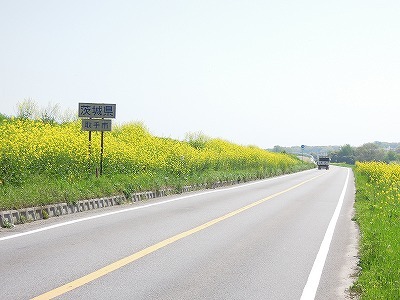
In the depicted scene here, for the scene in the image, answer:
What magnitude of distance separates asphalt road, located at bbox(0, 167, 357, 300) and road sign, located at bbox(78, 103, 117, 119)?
233 inches

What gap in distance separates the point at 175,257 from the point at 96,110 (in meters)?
11.8

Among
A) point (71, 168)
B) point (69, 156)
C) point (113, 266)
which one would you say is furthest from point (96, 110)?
point (113, 266)

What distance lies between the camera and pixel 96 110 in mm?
18766

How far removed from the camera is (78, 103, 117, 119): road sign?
18656mm

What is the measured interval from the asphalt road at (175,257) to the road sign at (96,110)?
5923 millimetres

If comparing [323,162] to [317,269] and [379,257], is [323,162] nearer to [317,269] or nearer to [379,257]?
[379,257]

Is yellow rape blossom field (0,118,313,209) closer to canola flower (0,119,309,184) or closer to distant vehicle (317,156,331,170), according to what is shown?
canola flower (0,119,309,184)

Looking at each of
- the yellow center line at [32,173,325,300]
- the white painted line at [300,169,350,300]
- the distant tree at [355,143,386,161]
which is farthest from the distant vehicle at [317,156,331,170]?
the distant tree at [355,143,386,161]

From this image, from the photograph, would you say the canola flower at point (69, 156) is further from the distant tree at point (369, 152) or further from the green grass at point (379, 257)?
the distant tree at point (369, 152)

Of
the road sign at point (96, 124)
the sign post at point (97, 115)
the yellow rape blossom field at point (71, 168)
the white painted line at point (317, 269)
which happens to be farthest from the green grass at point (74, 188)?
the white painted line at point (317, 269)

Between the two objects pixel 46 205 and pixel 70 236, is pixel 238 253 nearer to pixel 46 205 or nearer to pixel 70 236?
pixel 70 236

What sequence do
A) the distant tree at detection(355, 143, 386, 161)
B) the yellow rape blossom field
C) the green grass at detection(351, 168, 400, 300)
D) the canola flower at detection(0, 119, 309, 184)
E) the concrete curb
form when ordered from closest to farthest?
the green grass at detection(351, 168, 400, 300) → the concrete curb → the yellow rape blossom field → the canola flower at detection(0, 119, 309, 184) → the distant tree at detection(355, 143, 386, 161)

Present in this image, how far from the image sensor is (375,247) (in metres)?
8.84

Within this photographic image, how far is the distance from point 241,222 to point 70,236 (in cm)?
474
